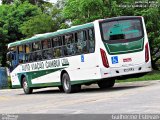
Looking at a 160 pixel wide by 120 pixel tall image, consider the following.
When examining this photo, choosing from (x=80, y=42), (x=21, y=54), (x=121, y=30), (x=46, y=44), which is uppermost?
(x=121, y=30)

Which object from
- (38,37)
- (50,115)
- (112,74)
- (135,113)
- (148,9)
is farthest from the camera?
(148,9)

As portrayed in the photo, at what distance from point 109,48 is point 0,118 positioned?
7.90 m

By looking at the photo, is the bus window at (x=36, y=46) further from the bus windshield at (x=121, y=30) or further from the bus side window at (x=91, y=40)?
the bus windshield at (x=121, y=30)

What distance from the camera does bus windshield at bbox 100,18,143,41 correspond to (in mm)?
19906

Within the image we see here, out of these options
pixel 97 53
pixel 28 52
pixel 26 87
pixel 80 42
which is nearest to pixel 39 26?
pixel 26 87

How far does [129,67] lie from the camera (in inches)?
786

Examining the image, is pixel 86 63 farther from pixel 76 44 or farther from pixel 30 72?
pixel 30 72

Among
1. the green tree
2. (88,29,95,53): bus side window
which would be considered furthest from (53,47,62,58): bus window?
the green tree

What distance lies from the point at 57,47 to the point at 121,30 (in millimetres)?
3788

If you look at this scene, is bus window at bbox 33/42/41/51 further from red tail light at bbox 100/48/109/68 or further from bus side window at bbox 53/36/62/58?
red tail light at bbox 100/48/109/68

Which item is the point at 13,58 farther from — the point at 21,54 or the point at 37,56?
the point at 37,56

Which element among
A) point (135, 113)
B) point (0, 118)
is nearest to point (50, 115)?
point (0, 118)

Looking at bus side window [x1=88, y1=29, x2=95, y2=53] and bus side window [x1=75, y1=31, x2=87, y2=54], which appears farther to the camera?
bus side window [x1=75, y1=31, x2=87, y2=54]

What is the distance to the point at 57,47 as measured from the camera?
74.0 feet
